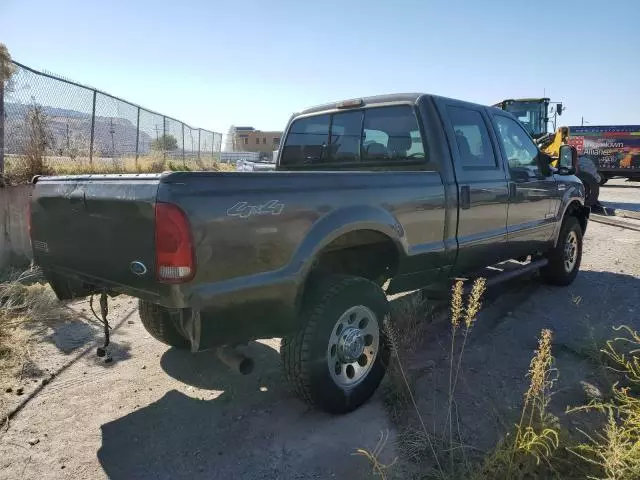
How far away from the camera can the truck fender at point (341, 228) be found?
2803 mm

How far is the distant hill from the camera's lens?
670cm

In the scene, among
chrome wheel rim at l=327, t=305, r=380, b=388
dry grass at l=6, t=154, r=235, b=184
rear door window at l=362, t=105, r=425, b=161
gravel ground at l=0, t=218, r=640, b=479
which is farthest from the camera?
dry grass at l=6, t=154, r=235, b=184

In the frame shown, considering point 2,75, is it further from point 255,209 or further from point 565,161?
point 565,161

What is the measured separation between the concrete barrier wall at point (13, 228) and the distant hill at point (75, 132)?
69 cm

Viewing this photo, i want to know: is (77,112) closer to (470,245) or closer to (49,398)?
(49,398)

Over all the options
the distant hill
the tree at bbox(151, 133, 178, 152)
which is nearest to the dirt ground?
the distant hill

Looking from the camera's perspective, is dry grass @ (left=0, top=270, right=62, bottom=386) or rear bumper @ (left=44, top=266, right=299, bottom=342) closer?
rear bumper @ (left=44, top=266, right=299, bottom=342)

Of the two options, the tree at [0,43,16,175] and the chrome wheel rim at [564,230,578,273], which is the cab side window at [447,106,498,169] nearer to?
the chrome wheel rim at [564,230,578,273]

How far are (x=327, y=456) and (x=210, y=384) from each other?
130 centimetres

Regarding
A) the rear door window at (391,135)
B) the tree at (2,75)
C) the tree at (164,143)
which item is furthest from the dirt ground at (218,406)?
the tree at (164,143)

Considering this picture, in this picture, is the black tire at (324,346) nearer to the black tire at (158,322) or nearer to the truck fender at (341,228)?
the truck fender at (341,228)

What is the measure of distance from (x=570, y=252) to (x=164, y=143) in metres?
11.4

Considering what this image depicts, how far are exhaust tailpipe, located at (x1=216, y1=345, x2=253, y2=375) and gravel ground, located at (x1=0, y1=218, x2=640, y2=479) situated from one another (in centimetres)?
45

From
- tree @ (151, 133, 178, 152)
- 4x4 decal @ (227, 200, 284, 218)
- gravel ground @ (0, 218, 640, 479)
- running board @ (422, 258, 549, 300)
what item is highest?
tree @ (151, 133, 178, 152)
